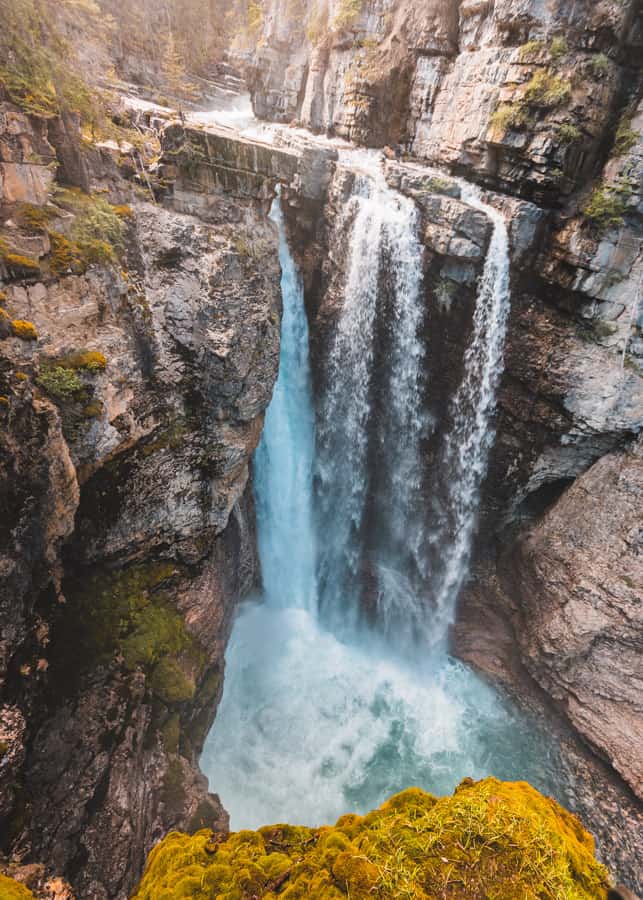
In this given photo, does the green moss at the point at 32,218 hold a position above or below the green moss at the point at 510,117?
below

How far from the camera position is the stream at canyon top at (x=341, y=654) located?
40.0 feet

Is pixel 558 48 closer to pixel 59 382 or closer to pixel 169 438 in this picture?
pixel 169 438

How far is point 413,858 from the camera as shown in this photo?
11.5 feet

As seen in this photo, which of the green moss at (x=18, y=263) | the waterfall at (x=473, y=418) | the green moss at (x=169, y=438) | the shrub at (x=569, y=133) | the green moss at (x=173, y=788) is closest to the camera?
→ the green moss at (x=18, y=263)

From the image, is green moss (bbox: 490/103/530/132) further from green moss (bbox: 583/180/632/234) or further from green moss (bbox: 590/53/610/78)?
green moss (bbox: 583/180/632/234)

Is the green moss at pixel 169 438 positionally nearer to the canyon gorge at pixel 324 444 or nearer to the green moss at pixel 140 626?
the canyon gorge at pixel 324 444

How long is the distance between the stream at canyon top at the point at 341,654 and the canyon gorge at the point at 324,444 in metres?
0.10

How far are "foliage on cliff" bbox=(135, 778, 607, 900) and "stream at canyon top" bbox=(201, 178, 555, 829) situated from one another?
8727 millimetres

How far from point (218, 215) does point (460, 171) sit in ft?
29.3

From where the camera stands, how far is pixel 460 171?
47.9ft

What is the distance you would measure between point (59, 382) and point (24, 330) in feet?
3.26

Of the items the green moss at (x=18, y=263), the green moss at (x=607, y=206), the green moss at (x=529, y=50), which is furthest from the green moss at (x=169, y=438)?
the green moss at (x=529, y=50)

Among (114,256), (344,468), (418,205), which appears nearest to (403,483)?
(344,468)

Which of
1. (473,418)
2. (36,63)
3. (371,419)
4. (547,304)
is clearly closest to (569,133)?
(547,304)
